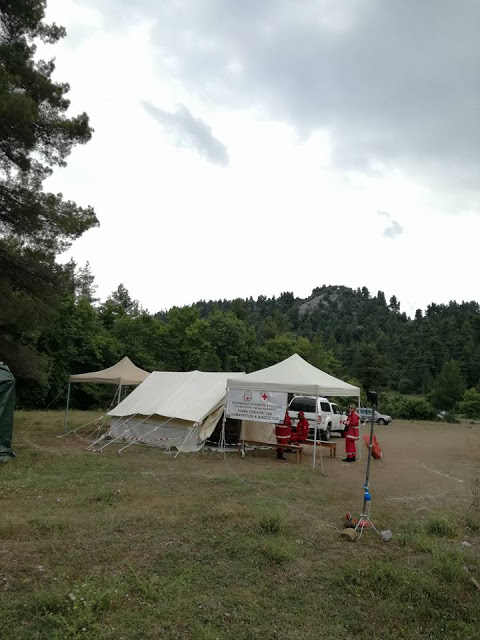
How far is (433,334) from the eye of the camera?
305ft

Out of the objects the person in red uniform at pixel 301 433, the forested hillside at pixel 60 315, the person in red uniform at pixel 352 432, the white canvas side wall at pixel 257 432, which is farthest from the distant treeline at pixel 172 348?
the person in red uniform at pixel 352 432

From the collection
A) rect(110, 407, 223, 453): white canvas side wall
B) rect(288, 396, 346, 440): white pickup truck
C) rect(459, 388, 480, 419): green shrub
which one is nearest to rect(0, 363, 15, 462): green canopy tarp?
rect(110, 407, 223, 453): white canvas side wall

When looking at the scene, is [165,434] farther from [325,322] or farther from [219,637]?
[325,322]

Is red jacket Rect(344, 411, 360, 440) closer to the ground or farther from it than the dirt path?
farther from it

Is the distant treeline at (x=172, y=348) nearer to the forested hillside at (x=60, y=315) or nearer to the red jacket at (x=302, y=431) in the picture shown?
the forested hillside at (x=60, y=315)

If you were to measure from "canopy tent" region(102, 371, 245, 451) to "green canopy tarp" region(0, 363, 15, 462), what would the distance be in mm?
3916

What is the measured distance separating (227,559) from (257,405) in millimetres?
7385

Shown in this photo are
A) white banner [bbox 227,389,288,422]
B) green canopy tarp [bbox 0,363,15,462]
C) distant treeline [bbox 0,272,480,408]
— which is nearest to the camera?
green canopy tarp [bbox 0,363,15,462]

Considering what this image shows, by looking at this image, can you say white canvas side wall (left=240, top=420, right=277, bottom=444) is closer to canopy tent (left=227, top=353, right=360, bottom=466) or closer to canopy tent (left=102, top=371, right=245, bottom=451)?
canopy tent (left=227, top=353, right=360, bottom=466)

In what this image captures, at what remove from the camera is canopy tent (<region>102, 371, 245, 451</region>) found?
13.4m

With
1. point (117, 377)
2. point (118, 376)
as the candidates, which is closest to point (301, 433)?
point (117, 377)

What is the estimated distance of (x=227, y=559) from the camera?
5188 mm

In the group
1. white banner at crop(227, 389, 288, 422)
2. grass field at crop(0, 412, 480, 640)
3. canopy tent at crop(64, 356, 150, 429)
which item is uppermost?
→ canopy tent at crop(64, 356, 150, 429)

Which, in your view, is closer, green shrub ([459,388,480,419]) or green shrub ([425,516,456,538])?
green shrub ([425,516,456,538])
